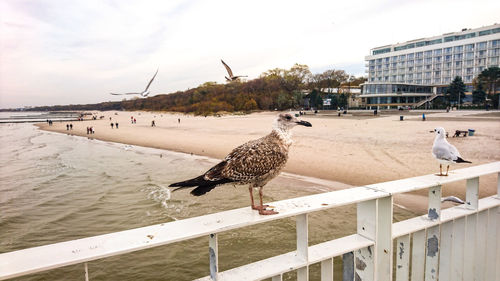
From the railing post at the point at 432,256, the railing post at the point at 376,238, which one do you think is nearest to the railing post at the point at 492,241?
the railing post at the point at 432,256

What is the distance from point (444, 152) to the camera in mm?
3068

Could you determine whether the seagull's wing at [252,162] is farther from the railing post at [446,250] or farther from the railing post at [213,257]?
the railing post at [446,250]

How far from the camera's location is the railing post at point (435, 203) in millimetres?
1966

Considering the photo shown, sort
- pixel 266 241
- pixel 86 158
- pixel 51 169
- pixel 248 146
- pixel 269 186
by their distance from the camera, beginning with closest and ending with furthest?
pixel 248 146 → pixel 266 241 → pixel 269 186 → pixel 51 169 → pixel 86 158

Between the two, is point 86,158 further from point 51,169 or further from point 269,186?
point 269,186

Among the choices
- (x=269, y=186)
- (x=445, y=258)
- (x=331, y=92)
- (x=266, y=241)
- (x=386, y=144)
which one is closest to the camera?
(x=445, y=258)

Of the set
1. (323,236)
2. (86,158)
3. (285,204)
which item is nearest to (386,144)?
(323,236)

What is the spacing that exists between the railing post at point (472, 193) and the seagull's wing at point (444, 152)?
2.78ft

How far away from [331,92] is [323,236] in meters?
69.9

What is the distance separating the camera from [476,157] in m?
12.8

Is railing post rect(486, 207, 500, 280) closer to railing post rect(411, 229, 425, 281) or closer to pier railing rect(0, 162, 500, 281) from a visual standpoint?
pier railing rect(0, 162, 500, 281)

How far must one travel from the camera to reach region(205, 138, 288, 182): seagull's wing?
222 cm

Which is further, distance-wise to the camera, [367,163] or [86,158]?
[86,158]

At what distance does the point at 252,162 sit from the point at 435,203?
4.34 ft
